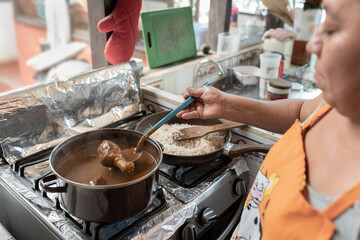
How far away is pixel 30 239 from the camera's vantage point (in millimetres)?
984

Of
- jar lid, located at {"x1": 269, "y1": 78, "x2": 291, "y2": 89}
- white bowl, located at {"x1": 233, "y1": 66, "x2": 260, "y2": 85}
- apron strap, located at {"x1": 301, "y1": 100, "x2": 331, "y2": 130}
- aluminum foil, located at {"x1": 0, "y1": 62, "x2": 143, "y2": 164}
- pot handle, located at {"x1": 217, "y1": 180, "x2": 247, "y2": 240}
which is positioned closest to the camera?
apron strap, located at {"x1": 301, "y1": 100, "x2": 331, "y2": 130}

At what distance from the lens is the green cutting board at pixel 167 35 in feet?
5.50

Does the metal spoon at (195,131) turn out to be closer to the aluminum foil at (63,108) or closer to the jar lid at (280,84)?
the aluminum foil at (63,108)

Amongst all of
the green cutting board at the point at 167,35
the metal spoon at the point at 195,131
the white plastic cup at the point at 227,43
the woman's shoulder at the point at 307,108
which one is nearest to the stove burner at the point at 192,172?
the metal spoon at the point at 195,131

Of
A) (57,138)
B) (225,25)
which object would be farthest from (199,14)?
(57,138)

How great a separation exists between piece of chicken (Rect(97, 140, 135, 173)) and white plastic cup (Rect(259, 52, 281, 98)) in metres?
1.18

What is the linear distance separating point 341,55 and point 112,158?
639 millimetres

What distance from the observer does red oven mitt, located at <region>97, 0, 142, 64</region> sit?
54.2 inches

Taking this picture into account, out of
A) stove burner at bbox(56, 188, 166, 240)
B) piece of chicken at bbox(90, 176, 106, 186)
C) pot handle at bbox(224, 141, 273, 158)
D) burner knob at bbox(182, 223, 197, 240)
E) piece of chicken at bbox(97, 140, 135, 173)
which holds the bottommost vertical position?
burner knob at bbox(182, 223, 197, 240)

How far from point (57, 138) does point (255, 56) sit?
161 centimetres

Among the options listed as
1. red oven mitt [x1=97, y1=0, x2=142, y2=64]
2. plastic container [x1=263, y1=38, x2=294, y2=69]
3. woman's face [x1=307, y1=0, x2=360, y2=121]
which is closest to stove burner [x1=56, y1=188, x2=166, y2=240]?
woman's face [x1=307, y1=0, x2=360, y2=121]

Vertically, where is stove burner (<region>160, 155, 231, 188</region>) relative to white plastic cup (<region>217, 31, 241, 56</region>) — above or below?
below

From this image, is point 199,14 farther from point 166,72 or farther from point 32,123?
point 32,123

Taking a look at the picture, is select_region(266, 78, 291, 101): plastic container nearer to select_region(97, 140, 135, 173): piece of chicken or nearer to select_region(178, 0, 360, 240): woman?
select_region(178, 0, 360, 240): woman
